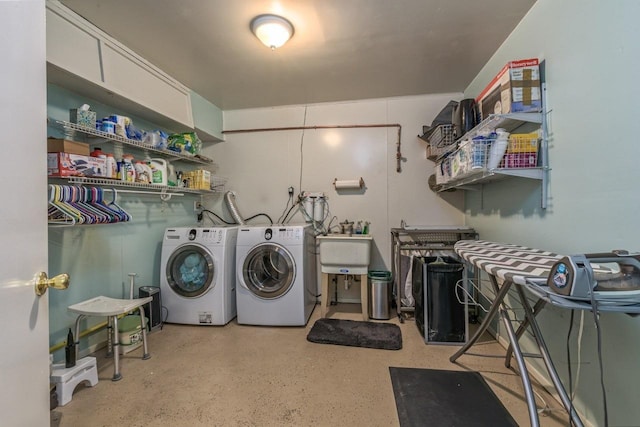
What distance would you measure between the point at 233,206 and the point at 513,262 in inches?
110

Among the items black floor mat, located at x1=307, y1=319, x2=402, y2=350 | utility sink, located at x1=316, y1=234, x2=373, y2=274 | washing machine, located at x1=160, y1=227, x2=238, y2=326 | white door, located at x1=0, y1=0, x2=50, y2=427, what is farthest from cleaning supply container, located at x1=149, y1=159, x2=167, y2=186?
black floor mat, located at x1=307, y1=319, x2=402, y2=350

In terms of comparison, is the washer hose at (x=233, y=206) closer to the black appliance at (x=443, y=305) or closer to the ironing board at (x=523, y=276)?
the black appliance at (x=443, y=305)

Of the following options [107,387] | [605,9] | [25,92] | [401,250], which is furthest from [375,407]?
[605,9]

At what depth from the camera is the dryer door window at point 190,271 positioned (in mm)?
2457

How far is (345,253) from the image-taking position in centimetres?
253

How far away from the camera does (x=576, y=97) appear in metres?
1.31

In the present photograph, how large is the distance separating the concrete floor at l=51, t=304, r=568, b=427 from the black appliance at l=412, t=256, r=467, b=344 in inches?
4.2

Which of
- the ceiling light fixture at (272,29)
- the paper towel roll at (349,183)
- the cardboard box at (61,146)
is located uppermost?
the ceiling light fixture at (272,29)

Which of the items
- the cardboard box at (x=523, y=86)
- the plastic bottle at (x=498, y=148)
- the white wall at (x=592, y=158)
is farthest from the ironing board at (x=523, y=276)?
the cardboard box at (x=523, y=86)

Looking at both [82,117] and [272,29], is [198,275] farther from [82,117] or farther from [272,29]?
[272,29]

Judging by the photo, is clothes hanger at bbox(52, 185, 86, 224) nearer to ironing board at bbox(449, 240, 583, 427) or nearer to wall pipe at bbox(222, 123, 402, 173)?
wall pipe at bbox(222, 123, 402, 173)

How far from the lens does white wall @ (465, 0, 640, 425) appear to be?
1.06 m

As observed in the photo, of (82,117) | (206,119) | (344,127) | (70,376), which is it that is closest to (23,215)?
(70,376)

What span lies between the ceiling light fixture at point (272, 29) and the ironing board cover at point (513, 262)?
5.97 ft
